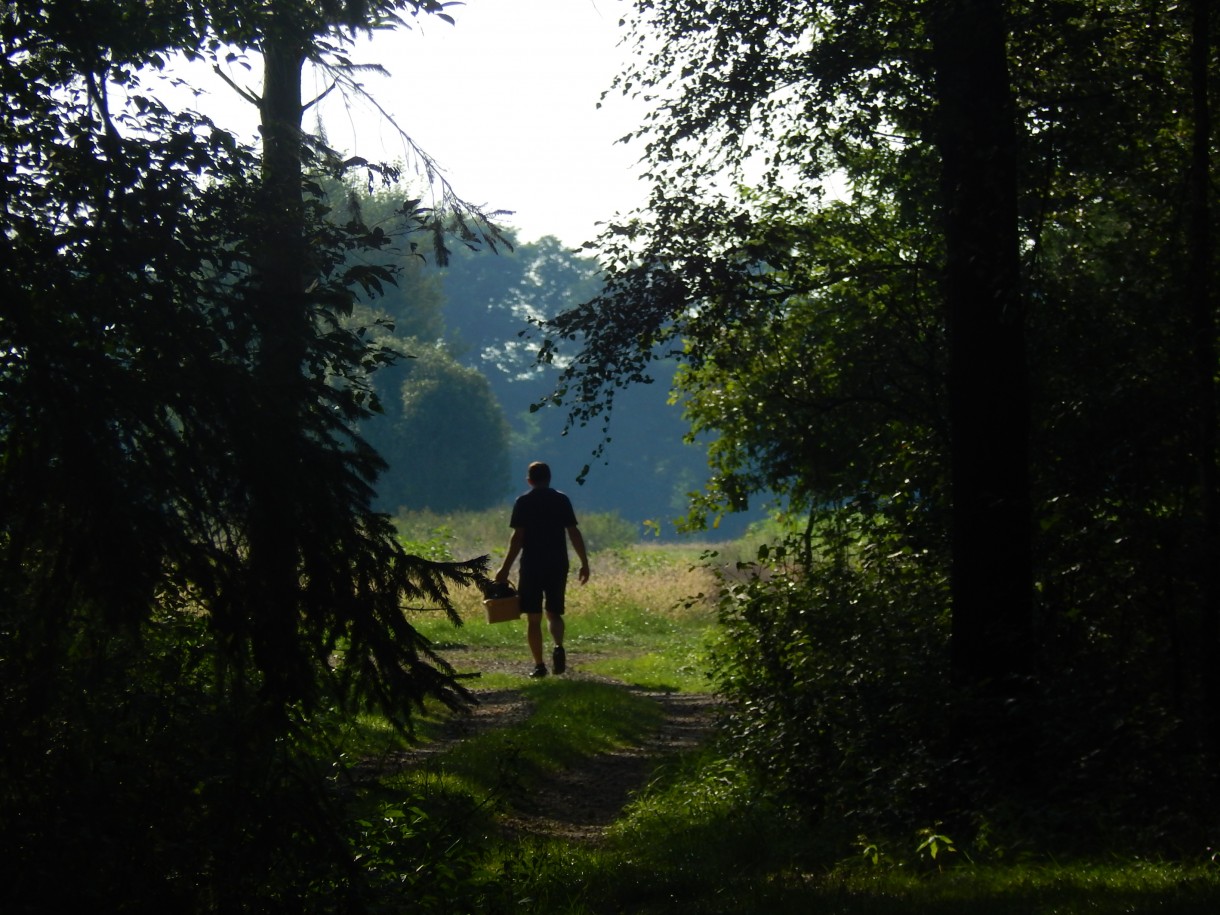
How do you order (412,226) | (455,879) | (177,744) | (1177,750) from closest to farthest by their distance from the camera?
(177,744) < (455,879) < (1177,750) < (412,226)

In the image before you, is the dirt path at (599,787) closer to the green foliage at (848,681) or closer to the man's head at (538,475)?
the green foliage at (848,681)

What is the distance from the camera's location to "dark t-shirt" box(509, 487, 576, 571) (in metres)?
14.2

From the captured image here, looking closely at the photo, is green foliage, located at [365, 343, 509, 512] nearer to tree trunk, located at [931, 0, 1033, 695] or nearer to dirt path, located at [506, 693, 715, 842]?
dirt path, located at [506, 693, 715, 842]

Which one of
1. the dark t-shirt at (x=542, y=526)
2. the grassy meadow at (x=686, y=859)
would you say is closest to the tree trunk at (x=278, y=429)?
the grassy meadow at (x=686, y=859)

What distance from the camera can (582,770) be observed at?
10148mm

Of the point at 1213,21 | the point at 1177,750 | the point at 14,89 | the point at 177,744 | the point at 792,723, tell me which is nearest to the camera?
the point at 177,744

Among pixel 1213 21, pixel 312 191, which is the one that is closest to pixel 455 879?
pixel 312 191

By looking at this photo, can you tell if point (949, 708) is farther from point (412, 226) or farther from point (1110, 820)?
point (412, 226)

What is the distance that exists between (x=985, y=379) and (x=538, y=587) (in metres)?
7.18

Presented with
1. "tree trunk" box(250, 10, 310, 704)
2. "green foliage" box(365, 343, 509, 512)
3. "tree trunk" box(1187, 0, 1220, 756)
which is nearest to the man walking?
"tree trunk" box(250, 10, 310, 704)

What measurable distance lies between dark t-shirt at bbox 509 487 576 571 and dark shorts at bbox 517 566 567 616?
64 millimetres

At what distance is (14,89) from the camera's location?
4.92 m

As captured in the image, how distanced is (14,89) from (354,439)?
2162mm

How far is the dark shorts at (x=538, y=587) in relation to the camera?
558 inches
